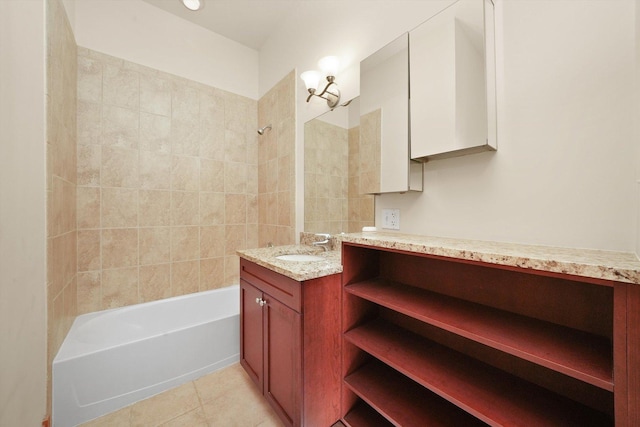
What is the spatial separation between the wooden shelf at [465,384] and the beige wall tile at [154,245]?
1784 millimetres

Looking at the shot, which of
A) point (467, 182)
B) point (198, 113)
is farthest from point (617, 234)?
point (198, 113)

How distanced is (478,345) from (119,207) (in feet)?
8.26

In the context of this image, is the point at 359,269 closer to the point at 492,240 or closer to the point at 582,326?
the point at 492,240

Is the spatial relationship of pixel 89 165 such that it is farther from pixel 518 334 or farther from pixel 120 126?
pixel 518 334

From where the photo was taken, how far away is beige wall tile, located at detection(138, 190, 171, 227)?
196 centimetres

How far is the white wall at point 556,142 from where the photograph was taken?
27.2 inches

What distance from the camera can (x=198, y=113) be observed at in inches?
86.1

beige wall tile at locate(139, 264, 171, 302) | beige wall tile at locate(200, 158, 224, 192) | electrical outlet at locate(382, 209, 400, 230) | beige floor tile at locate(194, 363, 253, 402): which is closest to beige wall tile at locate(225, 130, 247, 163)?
beige wall tile at locate(200, 158, 224, 192)

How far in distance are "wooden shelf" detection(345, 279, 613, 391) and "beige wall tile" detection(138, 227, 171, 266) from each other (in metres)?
1.86

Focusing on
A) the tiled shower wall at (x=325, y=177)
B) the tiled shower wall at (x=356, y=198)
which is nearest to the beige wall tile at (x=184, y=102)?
the tiled shower wall at (x=325, y=177)

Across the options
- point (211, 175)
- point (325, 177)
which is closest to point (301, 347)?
point (325, 177)

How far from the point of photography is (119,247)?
187cm

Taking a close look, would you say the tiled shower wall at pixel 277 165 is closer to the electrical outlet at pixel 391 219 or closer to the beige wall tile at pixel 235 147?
the beige wall tile at pixel 235 147

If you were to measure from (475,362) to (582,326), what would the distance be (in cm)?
38
